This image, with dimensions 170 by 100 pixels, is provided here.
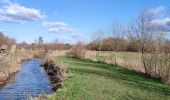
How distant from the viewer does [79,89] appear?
17.4m

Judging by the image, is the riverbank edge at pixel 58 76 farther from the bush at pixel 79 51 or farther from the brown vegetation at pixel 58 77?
the bush at pixel 79 51

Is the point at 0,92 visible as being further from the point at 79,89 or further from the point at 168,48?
the point at 168,48

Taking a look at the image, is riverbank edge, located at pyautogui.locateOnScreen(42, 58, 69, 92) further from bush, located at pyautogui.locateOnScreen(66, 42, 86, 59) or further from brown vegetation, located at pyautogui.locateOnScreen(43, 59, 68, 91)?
bush, located at pyautogui.locateOnScreen(66, 42, 86, 59)

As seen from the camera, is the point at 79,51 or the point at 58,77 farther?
the point at 79,51

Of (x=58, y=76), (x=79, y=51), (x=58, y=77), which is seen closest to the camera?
(x=58, y=77)

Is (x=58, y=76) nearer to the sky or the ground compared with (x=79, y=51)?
nearer to the ground

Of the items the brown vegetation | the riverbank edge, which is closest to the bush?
the riverbank edge

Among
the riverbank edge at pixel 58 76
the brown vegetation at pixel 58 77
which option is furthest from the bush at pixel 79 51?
the brown vegetation at pixel 58 77

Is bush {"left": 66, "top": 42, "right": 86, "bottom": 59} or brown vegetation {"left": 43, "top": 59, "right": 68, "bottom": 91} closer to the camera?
brown vegetation {"left": 43, "top": 59, "right": 68, "bottom": 91}

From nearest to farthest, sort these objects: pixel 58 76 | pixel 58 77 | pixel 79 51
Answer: pixel 58 77 → pixel 58 76 → pixel 79 51

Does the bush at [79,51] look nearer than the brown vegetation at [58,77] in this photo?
No

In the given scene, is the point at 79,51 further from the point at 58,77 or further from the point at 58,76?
the point at 58,77

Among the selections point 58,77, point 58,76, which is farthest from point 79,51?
point 58,77

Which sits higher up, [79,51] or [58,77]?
[79,51]
